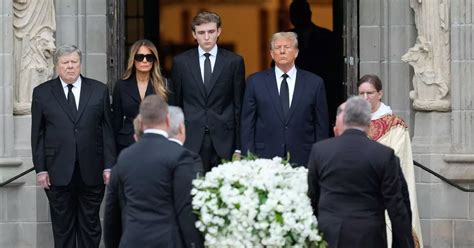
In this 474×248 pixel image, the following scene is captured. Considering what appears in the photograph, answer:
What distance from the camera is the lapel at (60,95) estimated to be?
43.3ft

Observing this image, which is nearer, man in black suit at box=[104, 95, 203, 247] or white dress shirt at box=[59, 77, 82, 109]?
man in black suit at box=[104, 95, 203, 247]

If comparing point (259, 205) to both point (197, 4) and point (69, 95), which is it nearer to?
point (69, 95)

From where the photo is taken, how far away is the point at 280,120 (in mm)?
13000

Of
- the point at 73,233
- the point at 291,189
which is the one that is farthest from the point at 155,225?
the point at 73,233

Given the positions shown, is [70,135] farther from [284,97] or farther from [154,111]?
[154,111]

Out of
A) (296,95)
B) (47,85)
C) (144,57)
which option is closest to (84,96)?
(47,85)

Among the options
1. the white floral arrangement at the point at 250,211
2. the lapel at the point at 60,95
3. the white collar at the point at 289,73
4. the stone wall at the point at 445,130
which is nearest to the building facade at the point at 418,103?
the stone wall at the point at 445,130

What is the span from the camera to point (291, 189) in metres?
10.4

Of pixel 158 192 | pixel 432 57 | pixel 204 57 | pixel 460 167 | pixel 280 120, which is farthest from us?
pixel 432 57

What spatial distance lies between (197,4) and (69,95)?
10213 mm

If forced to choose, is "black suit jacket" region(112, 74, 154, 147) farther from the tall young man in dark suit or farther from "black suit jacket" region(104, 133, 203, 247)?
"black suit jacket" region(104, 133, 203, 247)

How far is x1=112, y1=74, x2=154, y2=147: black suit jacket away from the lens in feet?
43.4

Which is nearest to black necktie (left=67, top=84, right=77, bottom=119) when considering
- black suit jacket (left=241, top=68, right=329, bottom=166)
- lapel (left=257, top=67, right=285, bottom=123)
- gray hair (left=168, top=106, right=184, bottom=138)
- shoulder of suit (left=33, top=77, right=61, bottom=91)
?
shoulder of suit (left=33, top=77, right=61, bottom=91)

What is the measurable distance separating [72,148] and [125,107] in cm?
61
